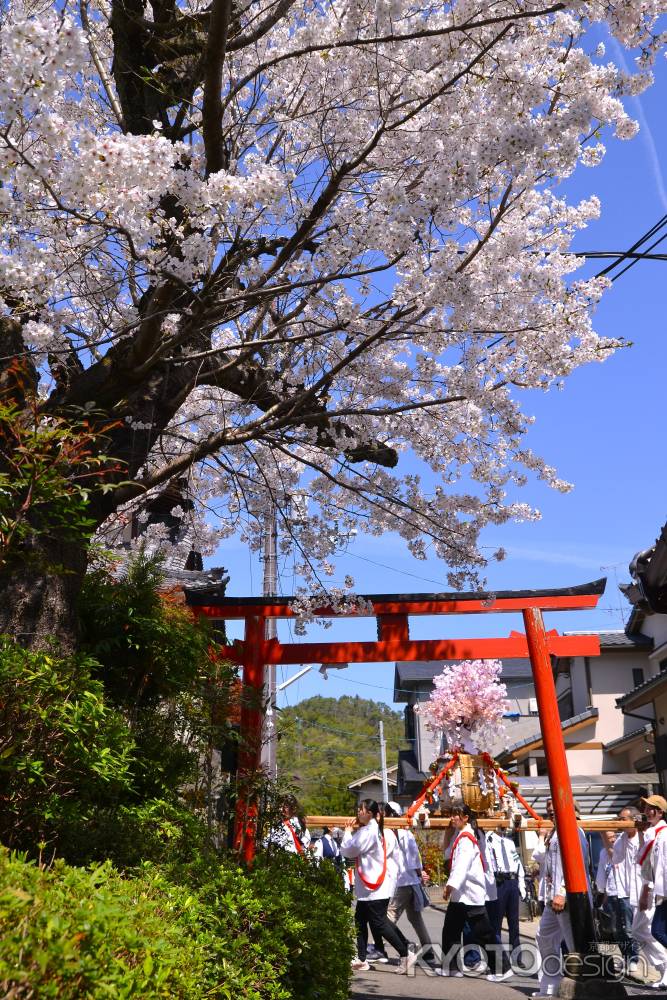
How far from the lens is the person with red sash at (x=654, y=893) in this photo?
7.71m

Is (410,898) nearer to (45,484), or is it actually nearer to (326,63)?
(45,484)

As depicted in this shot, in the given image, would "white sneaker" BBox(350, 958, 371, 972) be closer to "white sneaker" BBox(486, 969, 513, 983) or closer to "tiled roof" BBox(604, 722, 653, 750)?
"white sneaker" BBox(486, 969, 513, 983)

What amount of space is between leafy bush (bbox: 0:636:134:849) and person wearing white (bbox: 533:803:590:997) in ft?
16.9

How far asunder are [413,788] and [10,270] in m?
37.5

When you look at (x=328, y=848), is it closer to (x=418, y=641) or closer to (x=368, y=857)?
(x=418, y=641)

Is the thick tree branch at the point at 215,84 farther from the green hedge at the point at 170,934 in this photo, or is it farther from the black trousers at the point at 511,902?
the black trousers at the point at 511,902

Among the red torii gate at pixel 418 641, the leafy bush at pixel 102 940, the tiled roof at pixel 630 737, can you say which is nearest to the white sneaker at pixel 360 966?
the red torii gate at pixel 418 641

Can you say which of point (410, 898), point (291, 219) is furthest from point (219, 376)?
point (410, 898)

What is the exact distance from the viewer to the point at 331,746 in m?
56.2

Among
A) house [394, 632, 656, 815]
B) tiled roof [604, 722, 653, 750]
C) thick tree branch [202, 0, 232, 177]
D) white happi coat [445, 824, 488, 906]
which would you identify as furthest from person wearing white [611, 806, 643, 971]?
tiled roof [604, 722, 653, 750]

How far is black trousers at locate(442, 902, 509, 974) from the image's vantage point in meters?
7.88

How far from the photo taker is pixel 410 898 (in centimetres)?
952

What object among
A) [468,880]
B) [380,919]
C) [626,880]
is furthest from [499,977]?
[626,880]

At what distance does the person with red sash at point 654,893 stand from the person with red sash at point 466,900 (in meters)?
1.52
